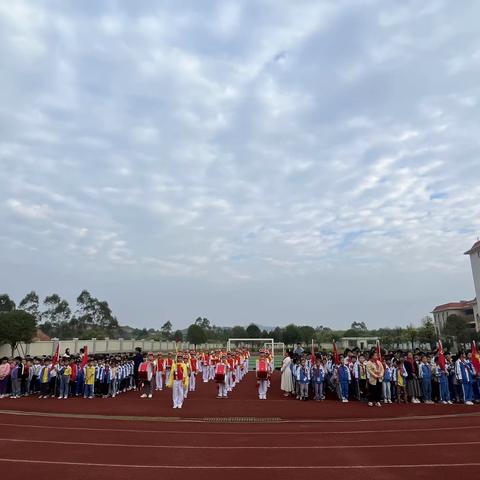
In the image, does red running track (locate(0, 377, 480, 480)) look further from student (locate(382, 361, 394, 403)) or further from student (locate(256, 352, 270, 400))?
student (locate(256, 352, 270, 400))

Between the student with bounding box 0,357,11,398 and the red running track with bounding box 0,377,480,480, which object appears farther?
the student with bounding box 0,357,11,398

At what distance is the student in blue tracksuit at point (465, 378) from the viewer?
15.2 meters

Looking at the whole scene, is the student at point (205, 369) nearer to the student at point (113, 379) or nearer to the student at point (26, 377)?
the student at point (113, 379)

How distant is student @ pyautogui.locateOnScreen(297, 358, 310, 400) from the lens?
16.9 m

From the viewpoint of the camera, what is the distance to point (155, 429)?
1106cm

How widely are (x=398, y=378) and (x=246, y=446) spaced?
28.2ft

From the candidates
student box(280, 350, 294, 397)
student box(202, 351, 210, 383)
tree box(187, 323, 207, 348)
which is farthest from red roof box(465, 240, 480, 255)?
student box(280, 350, 294, 397)

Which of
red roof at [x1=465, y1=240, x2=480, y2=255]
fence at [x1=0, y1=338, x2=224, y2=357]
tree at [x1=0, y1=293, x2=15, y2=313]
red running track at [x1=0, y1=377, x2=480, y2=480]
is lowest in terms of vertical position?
red running track at [x1=0, y1=377, x2=480, y2=480]

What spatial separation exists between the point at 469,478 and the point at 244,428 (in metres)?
5.55

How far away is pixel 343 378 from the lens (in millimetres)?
16578

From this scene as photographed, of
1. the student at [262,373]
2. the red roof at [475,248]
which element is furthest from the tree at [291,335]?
the student at [262,373]

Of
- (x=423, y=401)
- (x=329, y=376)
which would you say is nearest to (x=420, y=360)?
(x=423, y=401)

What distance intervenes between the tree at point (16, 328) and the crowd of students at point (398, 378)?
2007 centimetres

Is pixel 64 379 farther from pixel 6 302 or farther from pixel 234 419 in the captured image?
pixel 6 302
